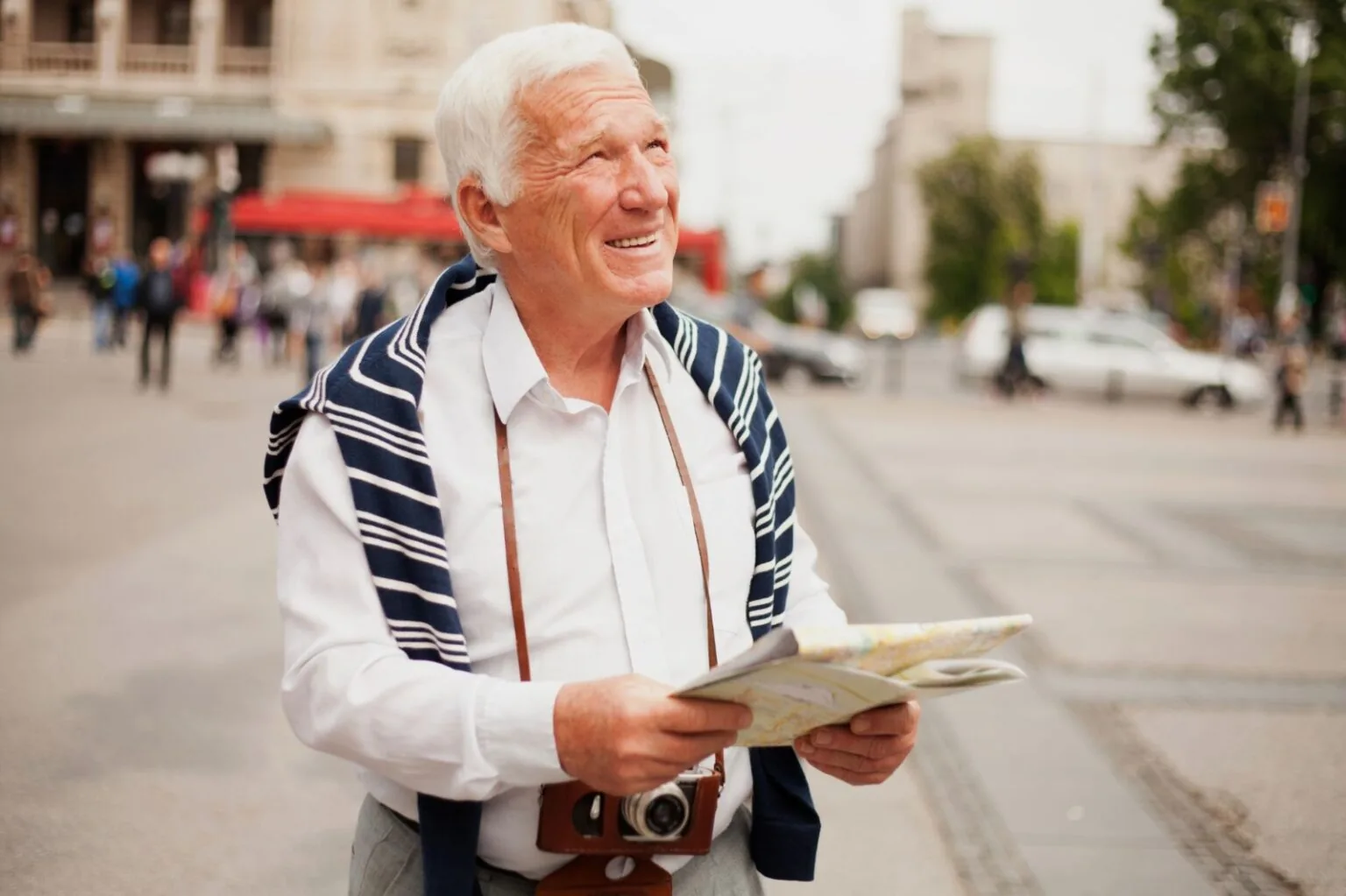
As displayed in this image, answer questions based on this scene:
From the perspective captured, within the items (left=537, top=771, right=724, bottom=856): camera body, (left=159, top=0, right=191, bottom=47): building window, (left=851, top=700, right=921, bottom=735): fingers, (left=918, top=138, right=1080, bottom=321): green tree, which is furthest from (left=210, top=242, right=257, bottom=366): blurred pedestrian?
(left=918, top=138, right=1080, bottom=321): green tree

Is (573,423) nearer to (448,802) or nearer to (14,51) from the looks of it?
(448,802)

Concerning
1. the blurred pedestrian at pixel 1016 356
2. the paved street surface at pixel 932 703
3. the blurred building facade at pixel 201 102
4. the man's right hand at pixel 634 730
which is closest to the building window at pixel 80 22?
the blurred building facade at pixel 201 102

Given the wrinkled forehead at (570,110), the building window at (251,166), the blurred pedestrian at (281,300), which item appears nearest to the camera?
the wrinkled forehead at (570,110)

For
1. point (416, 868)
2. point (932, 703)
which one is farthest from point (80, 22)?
point (416, 868)

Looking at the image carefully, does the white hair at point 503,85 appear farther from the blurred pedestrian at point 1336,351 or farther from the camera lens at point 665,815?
the blurred pedestrian at point 1336,351

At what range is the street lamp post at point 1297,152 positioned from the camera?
39.9m

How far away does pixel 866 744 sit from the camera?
69.3 inches

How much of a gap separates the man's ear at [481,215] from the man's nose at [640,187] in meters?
0.18

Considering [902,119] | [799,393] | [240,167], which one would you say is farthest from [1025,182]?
[799,393]

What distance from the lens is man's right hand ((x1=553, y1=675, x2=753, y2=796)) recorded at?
1532 mm

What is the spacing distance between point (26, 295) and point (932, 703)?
797 inches

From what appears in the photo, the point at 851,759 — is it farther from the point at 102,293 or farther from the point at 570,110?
the point at 102,293

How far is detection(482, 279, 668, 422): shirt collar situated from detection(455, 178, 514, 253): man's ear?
70mm

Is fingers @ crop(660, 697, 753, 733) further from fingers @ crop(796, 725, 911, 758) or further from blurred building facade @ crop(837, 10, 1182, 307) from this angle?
blurred building facade @ crop(837, 10, 1182, 307)
